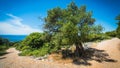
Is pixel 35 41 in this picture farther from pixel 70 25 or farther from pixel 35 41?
pixel 70 25

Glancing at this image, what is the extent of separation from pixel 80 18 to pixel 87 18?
4.75 ft

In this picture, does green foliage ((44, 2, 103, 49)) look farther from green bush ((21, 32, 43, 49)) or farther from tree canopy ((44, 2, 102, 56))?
green bush ((21, 32, 43, 49))

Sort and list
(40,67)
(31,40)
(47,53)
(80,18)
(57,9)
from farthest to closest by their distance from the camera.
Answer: (31,40)
(47,53)
(57,9)
(80,18)
(40,67)

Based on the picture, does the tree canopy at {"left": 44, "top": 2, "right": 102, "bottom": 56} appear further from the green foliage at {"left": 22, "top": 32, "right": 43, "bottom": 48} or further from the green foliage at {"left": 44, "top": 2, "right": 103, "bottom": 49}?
the green foliage at {"left": 22, "top": 32, "right": 43, "bottom": 48}

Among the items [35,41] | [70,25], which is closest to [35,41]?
[35,41]

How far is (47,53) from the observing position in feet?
71.8

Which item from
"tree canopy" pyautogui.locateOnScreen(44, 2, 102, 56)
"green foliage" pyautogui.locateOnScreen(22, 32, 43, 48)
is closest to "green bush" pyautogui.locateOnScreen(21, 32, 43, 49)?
"green foliage" pyautogui.locateOnScreen(22, 32, 43, 48)

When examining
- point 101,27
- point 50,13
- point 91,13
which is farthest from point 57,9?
point 101,27

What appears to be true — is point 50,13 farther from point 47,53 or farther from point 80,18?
point 47,53

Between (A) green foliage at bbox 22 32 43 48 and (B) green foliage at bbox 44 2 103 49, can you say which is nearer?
(B) green foliage at bbox 44 2 103 49

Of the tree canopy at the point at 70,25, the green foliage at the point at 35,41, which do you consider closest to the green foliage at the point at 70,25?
the tree canopy at the point at 70,25

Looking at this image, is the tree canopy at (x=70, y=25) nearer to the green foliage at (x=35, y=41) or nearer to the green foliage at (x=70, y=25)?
the green foliage at (x=70, y=25)

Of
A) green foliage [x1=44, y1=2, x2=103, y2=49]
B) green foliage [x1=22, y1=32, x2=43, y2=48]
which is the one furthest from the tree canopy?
green foliage [x1=22, y1=32, x2=43, y2=48]

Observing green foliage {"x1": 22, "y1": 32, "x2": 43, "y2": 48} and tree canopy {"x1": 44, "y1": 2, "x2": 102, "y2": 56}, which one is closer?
tree canopy {"x1": 44, "y1": 2, "x2": 102, "y2": 56}
